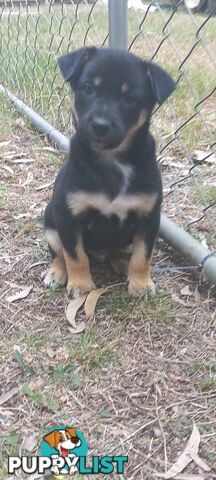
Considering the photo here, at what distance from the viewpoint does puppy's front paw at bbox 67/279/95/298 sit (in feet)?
8.66

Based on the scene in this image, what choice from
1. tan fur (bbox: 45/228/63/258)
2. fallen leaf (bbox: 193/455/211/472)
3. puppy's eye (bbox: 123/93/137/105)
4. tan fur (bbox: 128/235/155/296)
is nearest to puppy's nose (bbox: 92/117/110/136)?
puppy's eye (bbox: 123/93/137/105)

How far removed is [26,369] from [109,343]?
336 millimetres

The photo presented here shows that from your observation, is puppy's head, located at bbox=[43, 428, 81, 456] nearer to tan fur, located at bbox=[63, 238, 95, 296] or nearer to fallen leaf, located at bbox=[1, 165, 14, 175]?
tan fur, located at bbox=[63, 238, 95, 296]

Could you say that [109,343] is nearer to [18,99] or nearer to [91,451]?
[91,451]

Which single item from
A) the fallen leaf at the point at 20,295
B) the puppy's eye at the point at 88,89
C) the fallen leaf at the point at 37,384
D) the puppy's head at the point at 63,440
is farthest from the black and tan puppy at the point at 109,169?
the puppy's head at the point at 63,440

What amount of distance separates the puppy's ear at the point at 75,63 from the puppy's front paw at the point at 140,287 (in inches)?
34.1

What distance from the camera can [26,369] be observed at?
2201mm

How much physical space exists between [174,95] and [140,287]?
2.21 metres

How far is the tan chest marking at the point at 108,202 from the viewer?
7.97 ft

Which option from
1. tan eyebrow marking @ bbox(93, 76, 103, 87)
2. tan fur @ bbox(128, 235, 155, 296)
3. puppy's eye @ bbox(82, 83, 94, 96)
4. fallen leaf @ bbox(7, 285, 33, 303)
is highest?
tan eyebrow marking @ bbox(93, 76, 103, 87)

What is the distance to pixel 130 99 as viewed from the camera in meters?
2.30

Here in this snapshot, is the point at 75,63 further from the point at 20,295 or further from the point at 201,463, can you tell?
the point at 201,463

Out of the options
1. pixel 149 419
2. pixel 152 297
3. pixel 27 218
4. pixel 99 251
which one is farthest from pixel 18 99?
pixel 149 419

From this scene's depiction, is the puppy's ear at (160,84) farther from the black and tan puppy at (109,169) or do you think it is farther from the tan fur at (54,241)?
the tan fur at (54,241)
